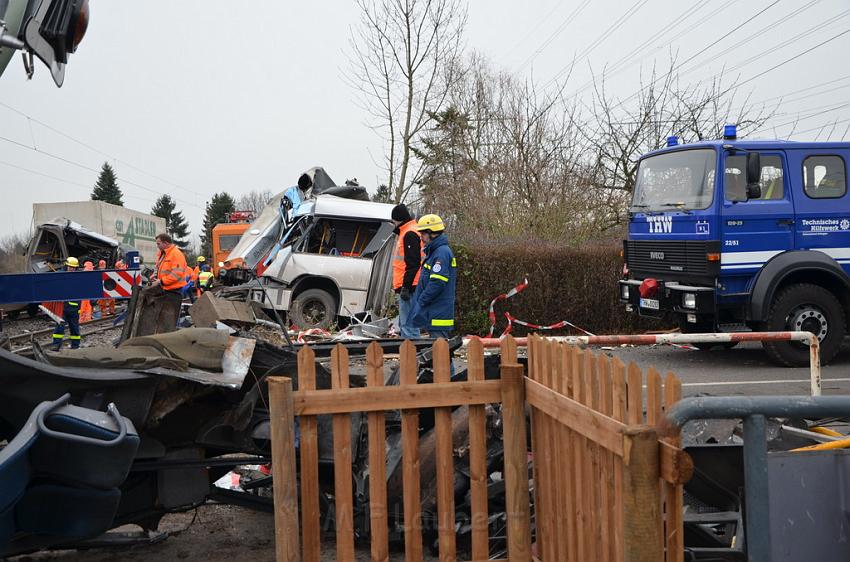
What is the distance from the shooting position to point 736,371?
9930 millimetres

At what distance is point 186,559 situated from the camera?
4.10 m

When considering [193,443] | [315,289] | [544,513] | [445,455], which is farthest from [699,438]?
[315,289]

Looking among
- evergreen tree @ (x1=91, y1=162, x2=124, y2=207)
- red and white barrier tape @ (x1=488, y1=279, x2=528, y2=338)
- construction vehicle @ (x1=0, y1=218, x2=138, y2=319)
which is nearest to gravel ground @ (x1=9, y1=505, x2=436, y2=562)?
red and white barrier tape @ (x1=488, y1=279, x2=528, y2=338)

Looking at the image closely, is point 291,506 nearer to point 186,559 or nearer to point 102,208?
point 186,559

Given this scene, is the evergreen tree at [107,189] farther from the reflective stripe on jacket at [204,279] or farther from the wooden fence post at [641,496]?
the wooden fence post at [641,496]

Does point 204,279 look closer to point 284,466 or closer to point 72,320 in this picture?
point 72,320

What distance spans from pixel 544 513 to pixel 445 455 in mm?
498

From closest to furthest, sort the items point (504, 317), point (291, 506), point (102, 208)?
point (291, 506) → point (504, 317) → point (102, 208)

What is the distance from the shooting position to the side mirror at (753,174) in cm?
961

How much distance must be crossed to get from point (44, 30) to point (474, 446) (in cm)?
284

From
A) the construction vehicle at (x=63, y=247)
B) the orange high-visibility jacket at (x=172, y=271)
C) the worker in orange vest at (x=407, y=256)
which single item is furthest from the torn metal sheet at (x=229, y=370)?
the construction vehicle at (x=63, y=247)

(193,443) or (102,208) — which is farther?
(102,208)

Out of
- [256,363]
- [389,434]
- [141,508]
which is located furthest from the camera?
[389,434]

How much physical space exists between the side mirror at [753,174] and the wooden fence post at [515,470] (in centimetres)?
734
